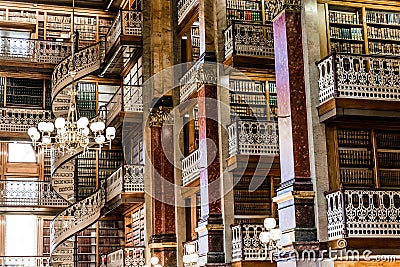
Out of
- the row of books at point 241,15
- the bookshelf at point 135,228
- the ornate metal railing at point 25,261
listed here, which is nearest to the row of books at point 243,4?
the row of books at point 241,15

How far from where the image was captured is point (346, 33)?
39.6ft

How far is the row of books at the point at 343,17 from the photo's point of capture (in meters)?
12.1

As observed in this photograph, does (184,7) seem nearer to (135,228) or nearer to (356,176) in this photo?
(135,228)

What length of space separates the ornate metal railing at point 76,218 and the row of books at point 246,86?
5.08 metres

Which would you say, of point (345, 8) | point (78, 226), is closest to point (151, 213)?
point (78, 226)

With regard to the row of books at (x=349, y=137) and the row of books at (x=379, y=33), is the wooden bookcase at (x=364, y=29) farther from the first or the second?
the row of books at (x=349, y=137)

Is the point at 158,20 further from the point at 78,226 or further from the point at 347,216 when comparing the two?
the point at 347,216

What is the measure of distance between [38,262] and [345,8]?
1089 cm

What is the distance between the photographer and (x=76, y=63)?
18266mm

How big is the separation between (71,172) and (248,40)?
7.66m

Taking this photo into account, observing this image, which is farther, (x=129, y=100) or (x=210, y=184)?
(x=129, y=100)

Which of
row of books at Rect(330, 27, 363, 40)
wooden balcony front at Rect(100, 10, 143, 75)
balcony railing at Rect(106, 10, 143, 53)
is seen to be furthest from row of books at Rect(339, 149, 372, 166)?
balcony railing at Rect(106, 10, 143, 53)

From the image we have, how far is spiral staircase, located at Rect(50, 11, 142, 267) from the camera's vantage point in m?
17.3

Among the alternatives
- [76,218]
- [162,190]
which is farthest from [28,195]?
[162,190]
